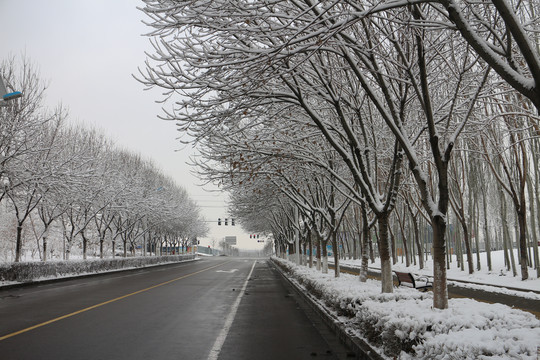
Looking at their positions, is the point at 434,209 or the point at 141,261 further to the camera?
the point at 141,261

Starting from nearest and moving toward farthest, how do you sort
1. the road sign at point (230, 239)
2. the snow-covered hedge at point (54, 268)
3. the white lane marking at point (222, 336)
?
the white lane marking at point (222, 336), the snow-covered hedge at point (54, 268), the road sign at point (230, 239)

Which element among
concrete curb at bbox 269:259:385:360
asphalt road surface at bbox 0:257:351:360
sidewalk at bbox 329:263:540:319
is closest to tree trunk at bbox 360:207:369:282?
concrete curb at bbox 269:259:385:360

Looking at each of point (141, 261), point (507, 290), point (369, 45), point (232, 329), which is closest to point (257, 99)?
point (369, 45)

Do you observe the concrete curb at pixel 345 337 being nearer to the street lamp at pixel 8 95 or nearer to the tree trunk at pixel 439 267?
the tree trunk at pixel 439 267

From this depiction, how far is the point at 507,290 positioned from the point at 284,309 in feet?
30.9

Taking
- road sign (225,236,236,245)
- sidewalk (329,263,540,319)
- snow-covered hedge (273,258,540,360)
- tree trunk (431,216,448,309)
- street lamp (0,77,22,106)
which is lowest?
road sign (225,236,236,245)

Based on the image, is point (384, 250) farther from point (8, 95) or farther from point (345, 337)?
point (8, 95)

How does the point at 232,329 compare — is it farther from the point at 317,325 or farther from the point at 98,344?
the point at 98,344

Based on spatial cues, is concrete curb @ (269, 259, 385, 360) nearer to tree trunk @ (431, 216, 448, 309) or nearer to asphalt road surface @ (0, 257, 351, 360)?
asphalt road surface @ (0, 257, 351, 360)

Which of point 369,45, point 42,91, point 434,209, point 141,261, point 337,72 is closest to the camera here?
point 434,209

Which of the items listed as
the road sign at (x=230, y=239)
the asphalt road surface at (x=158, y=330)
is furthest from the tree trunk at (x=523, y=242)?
the road sign at (x=230, y=239)

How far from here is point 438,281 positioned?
Answer: 23.4 feet

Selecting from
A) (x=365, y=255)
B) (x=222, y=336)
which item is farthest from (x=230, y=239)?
(x=222, y=336)

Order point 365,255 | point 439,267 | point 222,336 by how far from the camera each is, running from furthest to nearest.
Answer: point 365,255 → point 222,336 → point 439,267
